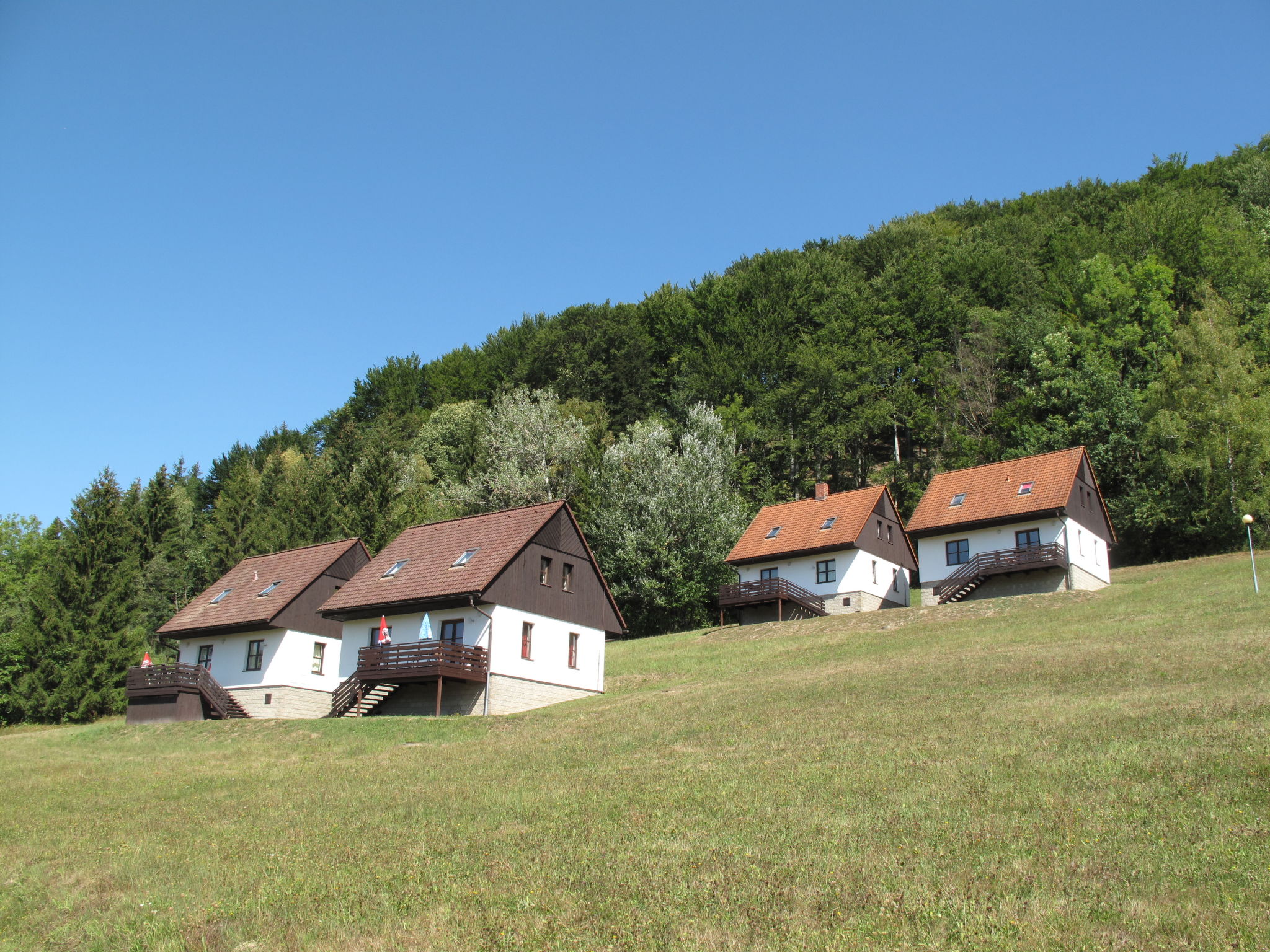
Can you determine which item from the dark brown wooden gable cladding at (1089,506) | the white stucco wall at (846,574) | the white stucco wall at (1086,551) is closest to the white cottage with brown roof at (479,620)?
the white stucco wall at (846,574)

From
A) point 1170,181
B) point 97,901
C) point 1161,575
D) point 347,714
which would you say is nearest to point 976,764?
point 97,901

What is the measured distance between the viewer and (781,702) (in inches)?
965

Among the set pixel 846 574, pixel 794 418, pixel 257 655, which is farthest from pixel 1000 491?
pixel 257 655

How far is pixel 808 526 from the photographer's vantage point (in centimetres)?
5131

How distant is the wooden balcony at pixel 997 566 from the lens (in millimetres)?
42344

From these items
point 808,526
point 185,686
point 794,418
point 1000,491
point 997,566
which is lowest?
point 185,686

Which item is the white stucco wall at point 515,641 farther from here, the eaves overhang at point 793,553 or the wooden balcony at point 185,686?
the eaves overhang at point 793,553

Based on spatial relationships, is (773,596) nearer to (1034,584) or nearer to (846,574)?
(846,574)

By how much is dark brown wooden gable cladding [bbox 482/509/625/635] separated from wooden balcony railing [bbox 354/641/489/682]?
2.03 m

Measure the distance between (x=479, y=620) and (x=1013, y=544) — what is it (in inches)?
998

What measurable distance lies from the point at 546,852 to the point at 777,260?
68.8 meters

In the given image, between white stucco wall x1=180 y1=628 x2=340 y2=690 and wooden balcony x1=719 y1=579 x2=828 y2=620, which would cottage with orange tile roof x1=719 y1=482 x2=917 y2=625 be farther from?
white stucco wall x1=180 y1=628 x2=340 y2=690

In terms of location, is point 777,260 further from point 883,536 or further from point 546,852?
point 546,852

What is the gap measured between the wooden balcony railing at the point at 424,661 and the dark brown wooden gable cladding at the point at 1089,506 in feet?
89.0
